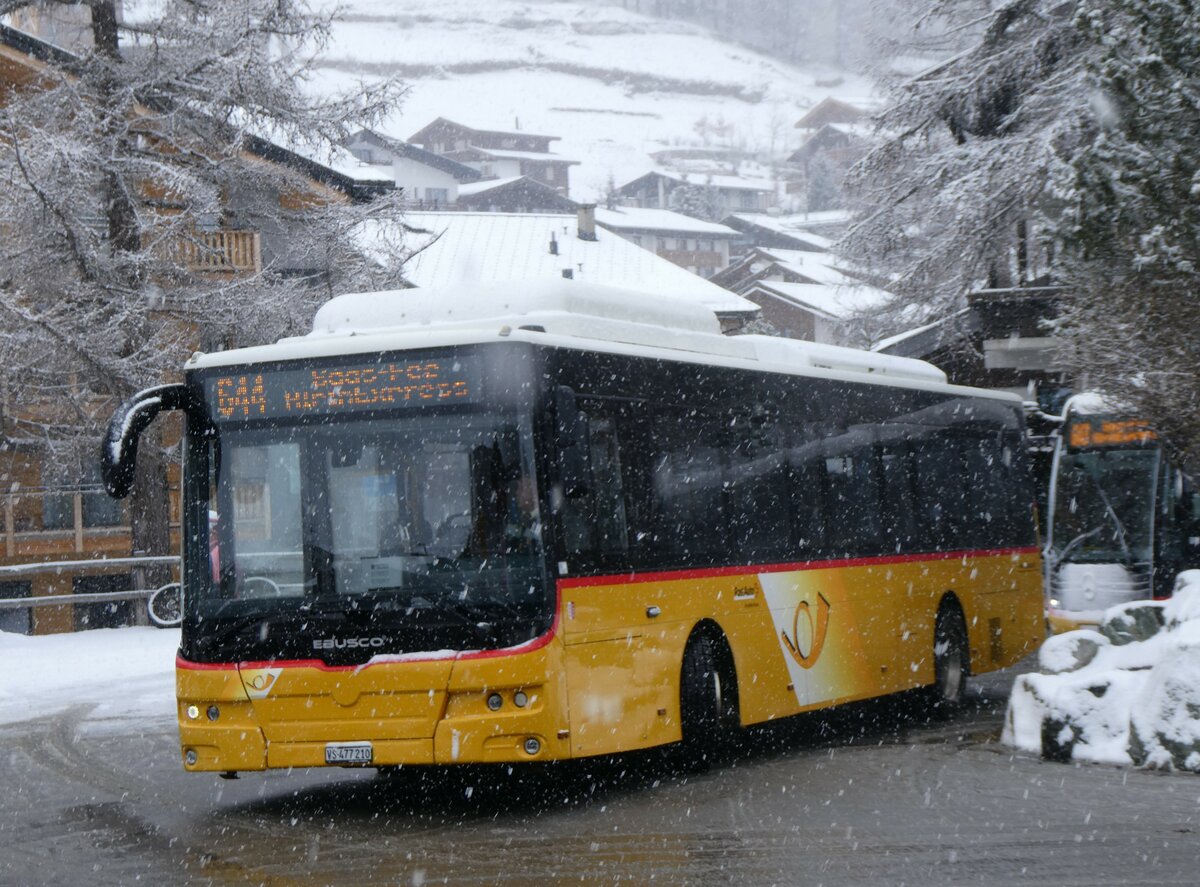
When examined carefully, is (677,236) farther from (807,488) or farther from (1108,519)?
(807,488)

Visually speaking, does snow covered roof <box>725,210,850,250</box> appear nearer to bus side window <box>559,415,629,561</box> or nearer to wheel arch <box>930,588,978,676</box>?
wheel arch <box>930,588,978,676</box>

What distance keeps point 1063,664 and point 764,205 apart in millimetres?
143320

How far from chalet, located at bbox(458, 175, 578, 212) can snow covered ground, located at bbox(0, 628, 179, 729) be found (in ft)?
268

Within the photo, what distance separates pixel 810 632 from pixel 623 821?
398cm

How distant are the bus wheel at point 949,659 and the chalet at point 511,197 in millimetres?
89710

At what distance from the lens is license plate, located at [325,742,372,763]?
Answer: 10.5 meters

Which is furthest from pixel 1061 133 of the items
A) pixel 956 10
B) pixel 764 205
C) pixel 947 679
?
pixel 764 205

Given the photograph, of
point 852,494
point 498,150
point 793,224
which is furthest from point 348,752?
point 498,150

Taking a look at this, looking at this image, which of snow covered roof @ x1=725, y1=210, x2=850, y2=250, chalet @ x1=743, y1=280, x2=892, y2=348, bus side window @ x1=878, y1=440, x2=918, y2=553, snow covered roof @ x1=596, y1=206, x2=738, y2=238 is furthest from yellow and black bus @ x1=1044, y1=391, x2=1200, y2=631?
snow covered roof @ x1=725, y1=210, x2=850, y2=250

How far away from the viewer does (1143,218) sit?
15.1m

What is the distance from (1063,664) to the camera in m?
13.6

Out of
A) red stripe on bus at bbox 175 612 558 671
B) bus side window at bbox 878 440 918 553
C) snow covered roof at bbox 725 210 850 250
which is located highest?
snow covered roof at bbox 725 210 850 250

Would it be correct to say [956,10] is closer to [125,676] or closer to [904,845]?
[125,676]

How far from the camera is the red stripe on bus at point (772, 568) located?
1095 cm
